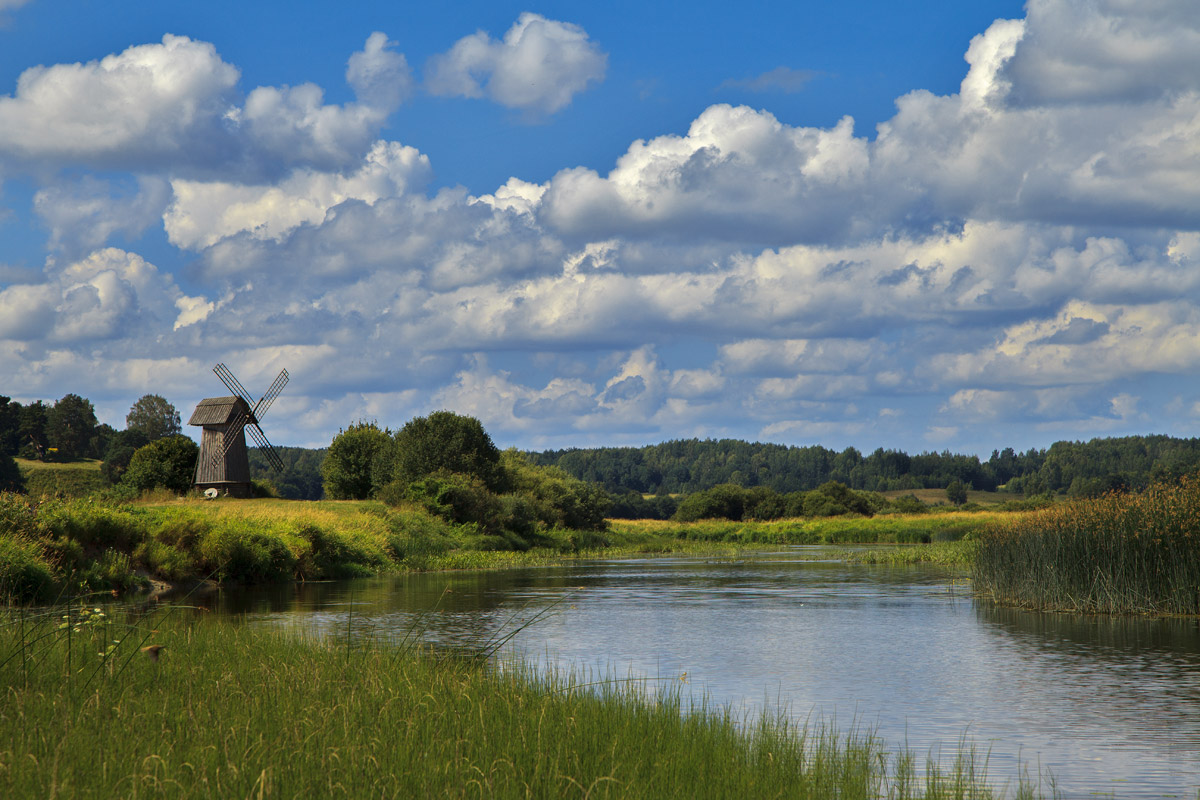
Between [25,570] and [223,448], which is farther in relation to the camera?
[223,448]

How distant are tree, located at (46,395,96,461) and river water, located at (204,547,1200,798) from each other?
90690 mm

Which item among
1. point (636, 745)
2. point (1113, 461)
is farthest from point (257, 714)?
point (1113, 461)

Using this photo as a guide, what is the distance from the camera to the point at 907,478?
186 metres

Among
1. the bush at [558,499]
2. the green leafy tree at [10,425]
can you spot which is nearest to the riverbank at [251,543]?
the bush at [558,499]

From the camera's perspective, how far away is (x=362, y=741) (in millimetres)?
8414

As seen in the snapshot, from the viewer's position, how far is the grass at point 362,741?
7.41m

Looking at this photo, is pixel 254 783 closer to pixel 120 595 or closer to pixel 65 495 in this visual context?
pixel 120 595

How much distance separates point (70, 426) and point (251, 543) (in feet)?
303

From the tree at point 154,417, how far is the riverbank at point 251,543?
70677mm

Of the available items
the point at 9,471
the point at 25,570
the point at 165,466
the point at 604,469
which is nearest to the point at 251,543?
the point at 25,570

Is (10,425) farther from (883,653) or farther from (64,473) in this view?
(883,653)

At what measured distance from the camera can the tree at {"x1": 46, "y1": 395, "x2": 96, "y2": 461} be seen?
374ft

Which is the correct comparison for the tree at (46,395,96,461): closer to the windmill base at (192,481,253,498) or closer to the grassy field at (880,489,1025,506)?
the windmill base at (192,481,253,498)

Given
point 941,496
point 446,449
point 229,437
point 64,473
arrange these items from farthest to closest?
point 941,496 → point 64,473 → point 446,449 → point 229,437
